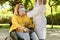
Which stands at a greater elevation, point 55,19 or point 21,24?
point 21,24

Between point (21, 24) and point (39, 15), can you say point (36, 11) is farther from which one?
point (21, 24)

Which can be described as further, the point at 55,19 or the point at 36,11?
the point at 55,19

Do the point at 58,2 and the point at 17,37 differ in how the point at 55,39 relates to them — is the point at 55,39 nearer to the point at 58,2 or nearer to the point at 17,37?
the point at 58,2

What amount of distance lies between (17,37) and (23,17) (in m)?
0.49

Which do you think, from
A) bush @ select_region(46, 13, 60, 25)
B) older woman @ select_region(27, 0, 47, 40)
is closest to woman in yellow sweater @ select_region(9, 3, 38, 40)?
older woman @ select_region(27, 0, 47, 40)

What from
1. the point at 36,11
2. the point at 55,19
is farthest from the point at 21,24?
the point at 55,19

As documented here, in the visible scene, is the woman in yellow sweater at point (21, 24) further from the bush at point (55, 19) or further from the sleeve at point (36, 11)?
the bush at point (55, 19)

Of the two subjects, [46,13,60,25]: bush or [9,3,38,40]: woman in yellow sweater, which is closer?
[9,3,38,40]: woman in yellow sweater

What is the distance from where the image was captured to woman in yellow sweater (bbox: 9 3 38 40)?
5637 mm

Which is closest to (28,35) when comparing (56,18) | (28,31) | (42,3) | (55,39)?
(28,31)

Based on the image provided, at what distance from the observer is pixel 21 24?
5.72m

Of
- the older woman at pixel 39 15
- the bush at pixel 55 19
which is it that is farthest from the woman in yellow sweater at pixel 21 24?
the bush at pixel 55 19

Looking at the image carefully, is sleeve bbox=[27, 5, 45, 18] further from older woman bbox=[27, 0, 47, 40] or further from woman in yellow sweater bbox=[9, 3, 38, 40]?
woman in yellow sweater bbox=[9, 3, 38, 40]

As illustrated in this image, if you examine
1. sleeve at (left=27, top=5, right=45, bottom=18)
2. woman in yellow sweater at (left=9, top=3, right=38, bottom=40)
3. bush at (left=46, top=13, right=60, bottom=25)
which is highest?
sleeve at (left=27, top=5, right=45, bottom=18)
